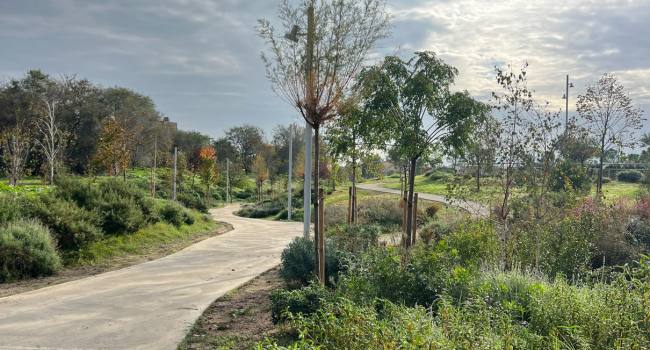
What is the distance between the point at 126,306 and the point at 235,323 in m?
1.66

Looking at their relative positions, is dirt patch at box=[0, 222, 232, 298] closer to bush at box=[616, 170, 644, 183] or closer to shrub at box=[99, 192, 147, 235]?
shrub at box=[99, 192, 147, 235]

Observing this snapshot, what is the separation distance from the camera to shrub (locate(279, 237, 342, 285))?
6.13 meters

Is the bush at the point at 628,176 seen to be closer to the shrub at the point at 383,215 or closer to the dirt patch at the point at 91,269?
the shrub at the point at 383,215

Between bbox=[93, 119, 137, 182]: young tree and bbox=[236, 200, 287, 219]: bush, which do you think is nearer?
bbox=[93, 119, 137, 182]: young tree

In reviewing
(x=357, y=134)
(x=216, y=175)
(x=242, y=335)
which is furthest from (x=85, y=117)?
(x=242, y=335)

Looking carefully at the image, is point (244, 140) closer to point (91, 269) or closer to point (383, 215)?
point (383, 215)

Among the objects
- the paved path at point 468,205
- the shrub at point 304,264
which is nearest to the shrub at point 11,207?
the shrub at point 304,264

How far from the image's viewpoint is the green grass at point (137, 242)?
8.53m

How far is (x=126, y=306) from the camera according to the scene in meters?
5.50

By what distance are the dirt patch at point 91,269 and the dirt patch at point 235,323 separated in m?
2.99

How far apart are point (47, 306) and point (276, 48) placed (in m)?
4.55

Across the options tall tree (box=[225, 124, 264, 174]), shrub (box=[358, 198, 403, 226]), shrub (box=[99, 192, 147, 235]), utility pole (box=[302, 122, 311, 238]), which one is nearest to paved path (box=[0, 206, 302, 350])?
utility pole (box=[302, 122, 311, 238])

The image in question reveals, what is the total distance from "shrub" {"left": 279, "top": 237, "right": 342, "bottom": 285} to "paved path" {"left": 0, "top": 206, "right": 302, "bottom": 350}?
1081mm

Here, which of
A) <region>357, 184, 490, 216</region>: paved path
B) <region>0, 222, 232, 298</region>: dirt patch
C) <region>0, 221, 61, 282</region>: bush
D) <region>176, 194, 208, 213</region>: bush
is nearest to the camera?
<region>0, 222, 232, 298</region>: dirt patch
